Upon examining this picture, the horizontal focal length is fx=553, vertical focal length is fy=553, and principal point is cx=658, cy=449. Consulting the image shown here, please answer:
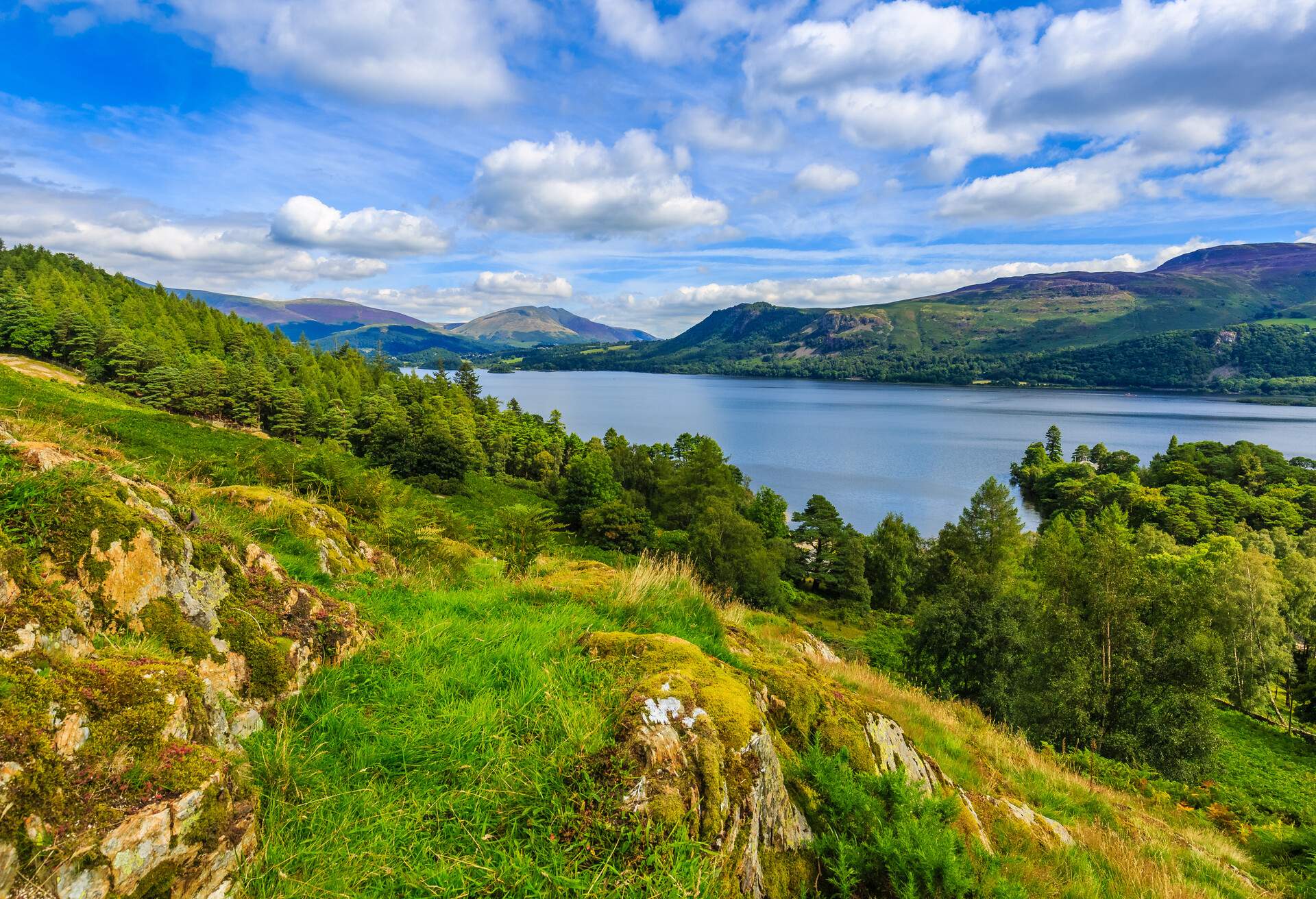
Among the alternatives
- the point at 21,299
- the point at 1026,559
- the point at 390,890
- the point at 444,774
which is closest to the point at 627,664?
the point at 444,774

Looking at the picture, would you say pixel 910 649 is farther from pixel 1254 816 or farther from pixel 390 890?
pixel 390 890

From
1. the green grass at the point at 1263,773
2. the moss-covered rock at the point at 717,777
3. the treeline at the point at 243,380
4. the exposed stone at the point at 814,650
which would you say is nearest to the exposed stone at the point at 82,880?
the moss-covered rock at the point at 717,777

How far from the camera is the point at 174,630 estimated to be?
370 centimetres

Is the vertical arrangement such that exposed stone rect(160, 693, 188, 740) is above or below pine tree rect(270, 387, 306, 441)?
above

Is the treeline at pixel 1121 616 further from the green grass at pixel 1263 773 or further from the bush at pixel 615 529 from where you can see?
the bush at pixel 615 529

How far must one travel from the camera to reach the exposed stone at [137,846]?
2.31m

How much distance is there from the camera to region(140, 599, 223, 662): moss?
3.65m

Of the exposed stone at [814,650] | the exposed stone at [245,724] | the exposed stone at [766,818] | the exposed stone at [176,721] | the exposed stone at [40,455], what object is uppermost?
the exposed stone at [40,455]

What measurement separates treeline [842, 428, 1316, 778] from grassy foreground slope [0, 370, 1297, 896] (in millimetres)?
10154

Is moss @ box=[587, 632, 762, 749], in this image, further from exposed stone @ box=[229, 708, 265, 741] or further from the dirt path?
the dirt path

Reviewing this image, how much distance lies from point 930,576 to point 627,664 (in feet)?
160

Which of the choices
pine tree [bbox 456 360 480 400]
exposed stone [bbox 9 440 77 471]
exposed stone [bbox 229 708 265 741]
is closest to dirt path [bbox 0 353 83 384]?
exposed stone [bbox 9 440 77 471]

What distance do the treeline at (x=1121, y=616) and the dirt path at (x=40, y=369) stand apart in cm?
5818

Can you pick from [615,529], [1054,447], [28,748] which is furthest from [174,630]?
[1054,447]
